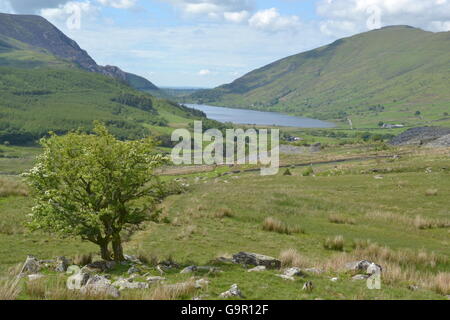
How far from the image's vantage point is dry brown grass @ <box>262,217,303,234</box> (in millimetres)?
27527

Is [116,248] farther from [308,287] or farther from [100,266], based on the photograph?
[308,287]

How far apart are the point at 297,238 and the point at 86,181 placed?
14446mm

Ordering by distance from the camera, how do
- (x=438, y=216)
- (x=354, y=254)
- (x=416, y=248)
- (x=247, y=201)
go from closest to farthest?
(x=354, y=254) → (x=416, y=248) → (x=438, y=216) → (x=247, y=201)

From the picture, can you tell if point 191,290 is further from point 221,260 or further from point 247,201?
Answer: point 247,201

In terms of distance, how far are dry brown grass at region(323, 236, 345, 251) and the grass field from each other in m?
0.06

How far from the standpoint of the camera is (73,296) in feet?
33.5

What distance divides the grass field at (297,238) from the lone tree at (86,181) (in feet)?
7.91

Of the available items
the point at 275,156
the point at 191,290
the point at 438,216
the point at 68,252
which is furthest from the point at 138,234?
the point at 275,156

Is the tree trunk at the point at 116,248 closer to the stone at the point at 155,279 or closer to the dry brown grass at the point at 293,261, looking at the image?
the stone at the point at 155,279

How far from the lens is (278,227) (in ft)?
91.5

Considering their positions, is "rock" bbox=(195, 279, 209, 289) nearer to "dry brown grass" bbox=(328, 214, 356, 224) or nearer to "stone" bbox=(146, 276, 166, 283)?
"stone" bbox=(146, 276, 166, 283)

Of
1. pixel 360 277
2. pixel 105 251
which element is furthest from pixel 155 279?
pixel 360 277
